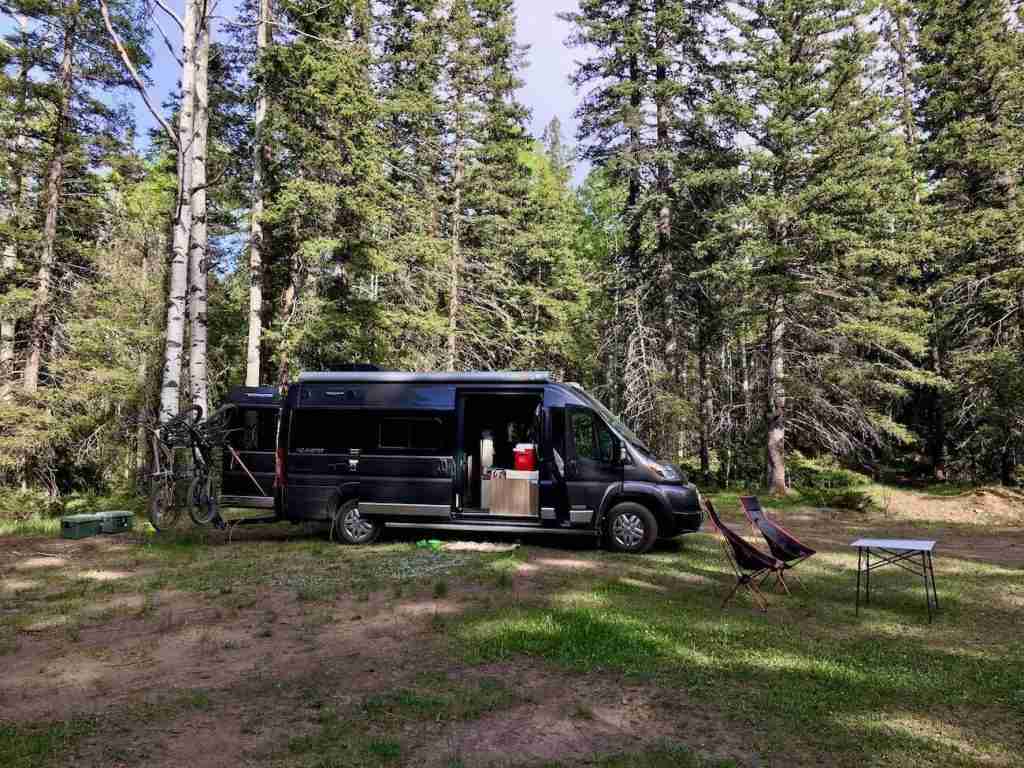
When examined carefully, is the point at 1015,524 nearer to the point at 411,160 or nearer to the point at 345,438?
the point at 345,438

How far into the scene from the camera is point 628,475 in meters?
9.64

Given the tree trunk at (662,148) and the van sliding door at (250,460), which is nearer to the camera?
the van sliding door at (250,460)

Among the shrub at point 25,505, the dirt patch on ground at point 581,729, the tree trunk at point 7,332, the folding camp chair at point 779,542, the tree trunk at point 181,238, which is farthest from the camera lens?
the tree trunk at point 7,332

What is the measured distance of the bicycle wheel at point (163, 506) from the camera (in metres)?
10.5

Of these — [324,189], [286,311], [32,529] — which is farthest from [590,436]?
[286,311]

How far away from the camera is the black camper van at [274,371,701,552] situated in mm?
9703

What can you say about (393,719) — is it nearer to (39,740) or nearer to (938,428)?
(39,740)

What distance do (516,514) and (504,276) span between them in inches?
632

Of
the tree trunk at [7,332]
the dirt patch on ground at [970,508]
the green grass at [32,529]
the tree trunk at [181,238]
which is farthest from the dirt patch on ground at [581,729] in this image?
the tree trunk at [7,332]

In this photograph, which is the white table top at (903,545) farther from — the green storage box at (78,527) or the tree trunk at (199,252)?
the green storage box at (78,527)

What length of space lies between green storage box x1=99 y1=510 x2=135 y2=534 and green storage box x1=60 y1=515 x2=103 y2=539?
15 centimetres

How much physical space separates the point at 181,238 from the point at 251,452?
4410 mm

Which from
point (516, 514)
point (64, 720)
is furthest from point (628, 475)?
point (64, 720)

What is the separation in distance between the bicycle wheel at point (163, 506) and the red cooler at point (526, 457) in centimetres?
561
